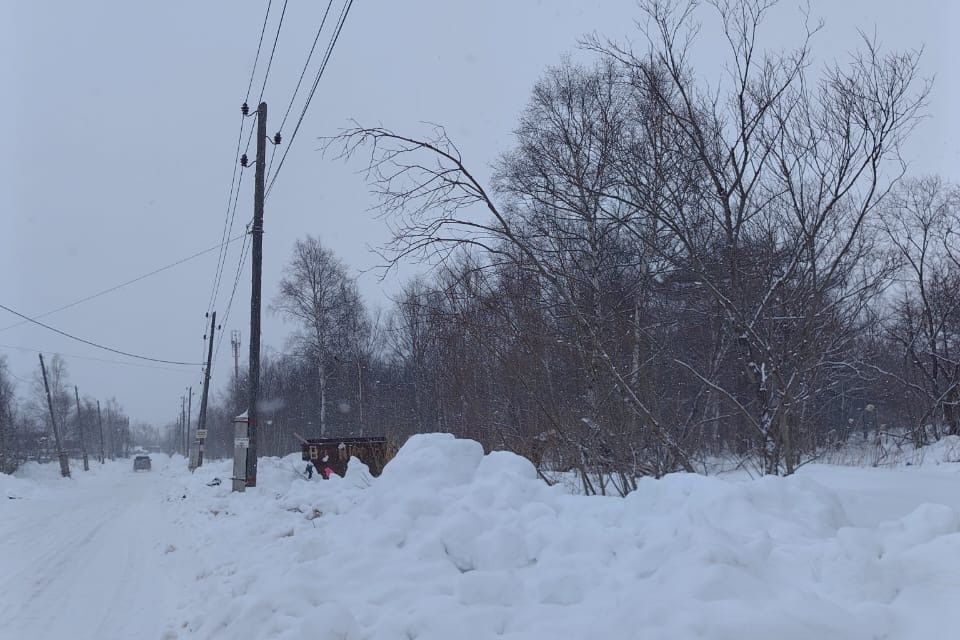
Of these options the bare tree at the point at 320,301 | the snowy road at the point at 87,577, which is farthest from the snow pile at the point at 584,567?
the bare tree at the point at 320,301

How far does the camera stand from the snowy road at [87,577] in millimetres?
5367

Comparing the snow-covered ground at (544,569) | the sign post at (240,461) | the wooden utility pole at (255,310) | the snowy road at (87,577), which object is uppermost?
the wooden utility pole at (255,310)

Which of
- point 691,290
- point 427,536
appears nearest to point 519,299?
point 691,290

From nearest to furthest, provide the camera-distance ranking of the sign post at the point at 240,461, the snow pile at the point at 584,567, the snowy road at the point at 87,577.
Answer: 1. the snow pile at the point at 584,567
2. the snowy road at the point at 87,577
3. the sign post at the point at 240,461

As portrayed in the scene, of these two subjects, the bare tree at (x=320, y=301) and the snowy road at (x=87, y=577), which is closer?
the snowy road at (x=87, y=577)

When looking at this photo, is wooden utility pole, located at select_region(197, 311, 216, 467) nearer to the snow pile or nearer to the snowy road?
the snowy road

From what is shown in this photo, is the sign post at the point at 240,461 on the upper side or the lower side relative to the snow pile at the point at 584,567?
upper

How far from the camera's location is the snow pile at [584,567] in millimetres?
2814

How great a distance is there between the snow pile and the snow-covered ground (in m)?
0.01

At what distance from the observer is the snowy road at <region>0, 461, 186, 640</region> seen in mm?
5367

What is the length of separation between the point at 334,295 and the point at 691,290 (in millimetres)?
27016

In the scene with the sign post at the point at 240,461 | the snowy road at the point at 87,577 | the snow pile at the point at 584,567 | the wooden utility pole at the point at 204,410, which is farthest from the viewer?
the wooden utility pole at the point at 204,410

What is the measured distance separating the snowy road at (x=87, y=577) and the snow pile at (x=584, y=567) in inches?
19.9

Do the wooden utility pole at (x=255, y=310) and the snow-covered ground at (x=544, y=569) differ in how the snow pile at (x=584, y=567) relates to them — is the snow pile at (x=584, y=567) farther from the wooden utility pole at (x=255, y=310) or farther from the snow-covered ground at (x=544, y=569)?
the wooden utility pole at (x=255, y=310)
